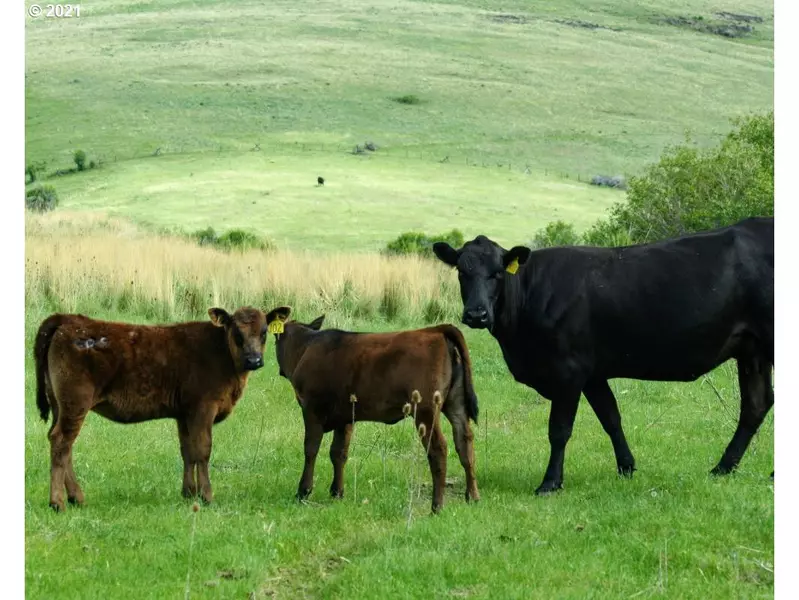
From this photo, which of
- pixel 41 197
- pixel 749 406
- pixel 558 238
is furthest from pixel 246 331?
pixel 41 197

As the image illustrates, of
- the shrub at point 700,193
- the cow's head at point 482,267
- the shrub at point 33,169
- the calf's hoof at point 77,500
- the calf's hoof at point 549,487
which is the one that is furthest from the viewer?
Answer: the shrub at point 33,169

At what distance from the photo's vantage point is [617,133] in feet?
242

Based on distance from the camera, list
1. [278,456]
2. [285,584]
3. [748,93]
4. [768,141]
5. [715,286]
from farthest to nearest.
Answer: [748,93]
[768,141]
[278,456]
[715,286]
[285,584]

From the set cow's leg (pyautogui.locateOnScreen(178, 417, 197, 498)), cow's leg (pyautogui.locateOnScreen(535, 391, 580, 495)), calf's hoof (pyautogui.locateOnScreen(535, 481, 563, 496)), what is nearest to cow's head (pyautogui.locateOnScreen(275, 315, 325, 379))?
cow's leg (pyautogui.locateOnScreen(178, 417, 197, 498))

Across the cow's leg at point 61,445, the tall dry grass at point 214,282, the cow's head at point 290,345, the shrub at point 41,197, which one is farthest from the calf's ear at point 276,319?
the shrub at point 41,197

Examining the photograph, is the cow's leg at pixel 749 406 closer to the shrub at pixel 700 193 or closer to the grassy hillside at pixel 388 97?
the shrub at pixel 700 193

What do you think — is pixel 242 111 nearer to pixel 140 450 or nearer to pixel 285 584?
pixel 140 450

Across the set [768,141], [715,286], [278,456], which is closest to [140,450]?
[278,456]

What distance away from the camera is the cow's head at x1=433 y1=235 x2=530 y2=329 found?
36.2 feet

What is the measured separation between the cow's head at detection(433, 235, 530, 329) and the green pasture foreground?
1.64m

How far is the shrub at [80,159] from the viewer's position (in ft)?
199

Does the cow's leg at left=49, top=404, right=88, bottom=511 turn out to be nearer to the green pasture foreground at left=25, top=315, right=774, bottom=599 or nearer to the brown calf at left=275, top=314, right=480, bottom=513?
the green pasture foreground at left=25, top=315, right=774, bottom=599

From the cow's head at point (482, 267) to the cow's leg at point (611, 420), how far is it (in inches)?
52.2
